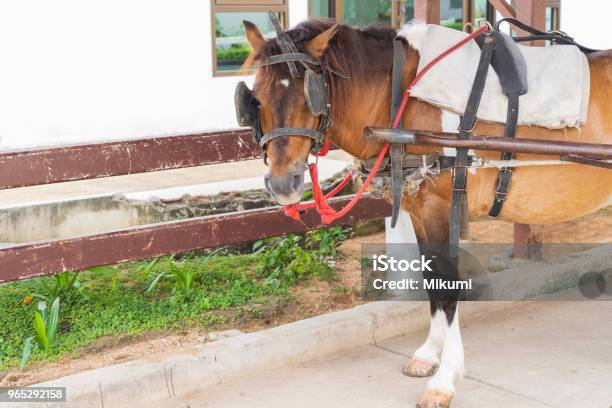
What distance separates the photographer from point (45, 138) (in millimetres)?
9312

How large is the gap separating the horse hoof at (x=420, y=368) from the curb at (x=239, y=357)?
493mm

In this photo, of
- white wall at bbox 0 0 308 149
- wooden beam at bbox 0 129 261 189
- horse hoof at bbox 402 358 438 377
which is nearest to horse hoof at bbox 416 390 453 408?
horse hoof at bbox 402 358 438 377

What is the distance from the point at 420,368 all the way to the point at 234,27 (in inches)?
283

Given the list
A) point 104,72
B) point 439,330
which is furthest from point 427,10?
point 104,72

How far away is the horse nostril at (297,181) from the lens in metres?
3.59

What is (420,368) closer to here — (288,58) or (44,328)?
(288,58)

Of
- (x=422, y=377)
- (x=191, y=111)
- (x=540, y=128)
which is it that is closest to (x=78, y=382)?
(x=422, y=377)

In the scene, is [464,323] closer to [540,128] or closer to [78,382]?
[540,128]

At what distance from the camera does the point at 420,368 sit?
→ 173 inches

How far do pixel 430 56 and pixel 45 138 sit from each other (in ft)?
21.3

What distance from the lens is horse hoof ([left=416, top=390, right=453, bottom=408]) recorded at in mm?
3953

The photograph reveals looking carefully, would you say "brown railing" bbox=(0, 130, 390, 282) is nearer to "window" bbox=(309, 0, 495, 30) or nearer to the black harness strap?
the black harness strap

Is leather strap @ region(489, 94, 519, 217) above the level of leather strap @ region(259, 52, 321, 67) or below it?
below

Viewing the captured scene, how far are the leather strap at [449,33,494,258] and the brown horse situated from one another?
77mm
